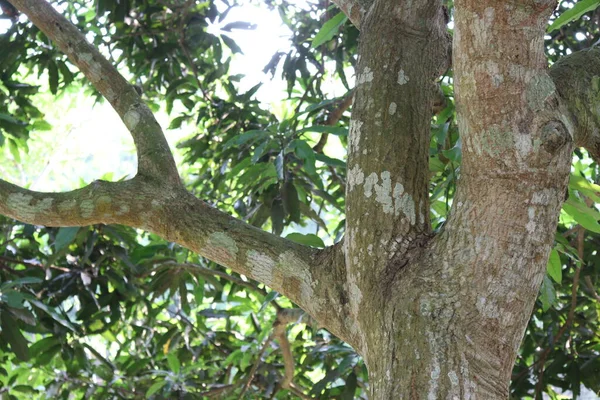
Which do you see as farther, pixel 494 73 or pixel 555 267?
pixel 555 267

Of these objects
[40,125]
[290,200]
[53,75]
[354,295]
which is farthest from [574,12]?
[40,125]

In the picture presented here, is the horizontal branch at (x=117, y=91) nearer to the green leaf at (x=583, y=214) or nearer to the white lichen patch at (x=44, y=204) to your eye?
the white lichen patch at (x=44, y=204)

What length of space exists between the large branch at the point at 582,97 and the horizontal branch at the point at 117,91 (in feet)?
2.66

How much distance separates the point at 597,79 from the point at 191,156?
237 centimetres

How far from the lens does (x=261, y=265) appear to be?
4.98 ft

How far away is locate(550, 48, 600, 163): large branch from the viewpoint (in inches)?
54.4

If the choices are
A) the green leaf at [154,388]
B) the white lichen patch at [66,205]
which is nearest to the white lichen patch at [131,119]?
the white lichen patch at [66,205]

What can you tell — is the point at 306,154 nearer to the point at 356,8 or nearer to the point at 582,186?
the point at 356,8

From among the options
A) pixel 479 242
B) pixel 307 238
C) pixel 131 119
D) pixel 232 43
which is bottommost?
pixel 479 242

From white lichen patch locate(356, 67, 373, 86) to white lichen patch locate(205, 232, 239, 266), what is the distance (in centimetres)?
41

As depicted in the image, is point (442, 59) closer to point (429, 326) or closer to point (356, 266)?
point (356, 266)

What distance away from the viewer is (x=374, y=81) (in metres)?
1.53

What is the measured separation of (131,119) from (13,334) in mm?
1120

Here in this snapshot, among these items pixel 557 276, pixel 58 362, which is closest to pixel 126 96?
pixel 557 276
